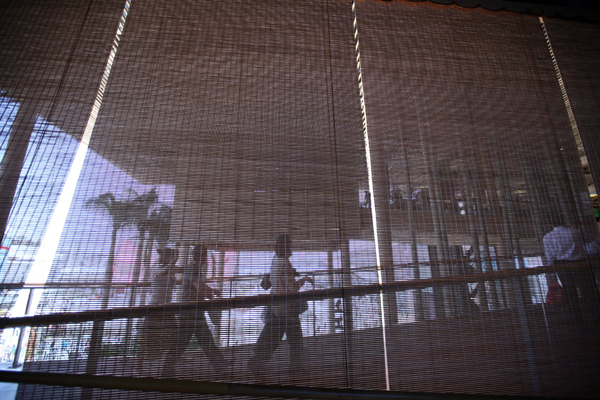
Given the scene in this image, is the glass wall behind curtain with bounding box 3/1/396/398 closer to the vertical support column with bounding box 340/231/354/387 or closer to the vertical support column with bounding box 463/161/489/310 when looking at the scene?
the vertical support column with bounding box 340/231/354/387

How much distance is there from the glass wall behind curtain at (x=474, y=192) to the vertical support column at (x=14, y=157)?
1.77 meters

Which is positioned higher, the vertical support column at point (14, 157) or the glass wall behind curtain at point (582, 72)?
the glass wall behind curtain at point (582, 72)

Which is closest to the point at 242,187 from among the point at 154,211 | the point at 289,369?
the point at 154,211

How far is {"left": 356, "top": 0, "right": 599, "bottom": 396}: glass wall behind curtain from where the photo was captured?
4.44ft

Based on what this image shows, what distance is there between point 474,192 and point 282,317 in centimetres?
123

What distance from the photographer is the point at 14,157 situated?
142 cm

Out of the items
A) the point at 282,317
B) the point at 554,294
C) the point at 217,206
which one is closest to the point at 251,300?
the point at 282,317

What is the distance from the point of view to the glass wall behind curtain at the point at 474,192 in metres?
1.35

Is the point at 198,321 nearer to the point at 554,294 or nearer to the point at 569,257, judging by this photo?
the point at 554,294

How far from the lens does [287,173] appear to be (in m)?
1.47

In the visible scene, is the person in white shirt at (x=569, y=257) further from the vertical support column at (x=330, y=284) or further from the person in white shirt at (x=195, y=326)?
the person in white shirt at (x=195, y=326)

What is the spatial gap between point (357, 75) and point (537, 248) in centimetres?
136

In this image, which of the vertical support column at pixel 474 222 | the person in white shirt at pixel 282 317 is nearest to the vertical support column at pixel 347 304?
the person in white shirt at pixel 282 317

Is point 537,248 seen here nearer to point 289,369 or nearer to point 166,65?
A: point 289,369
